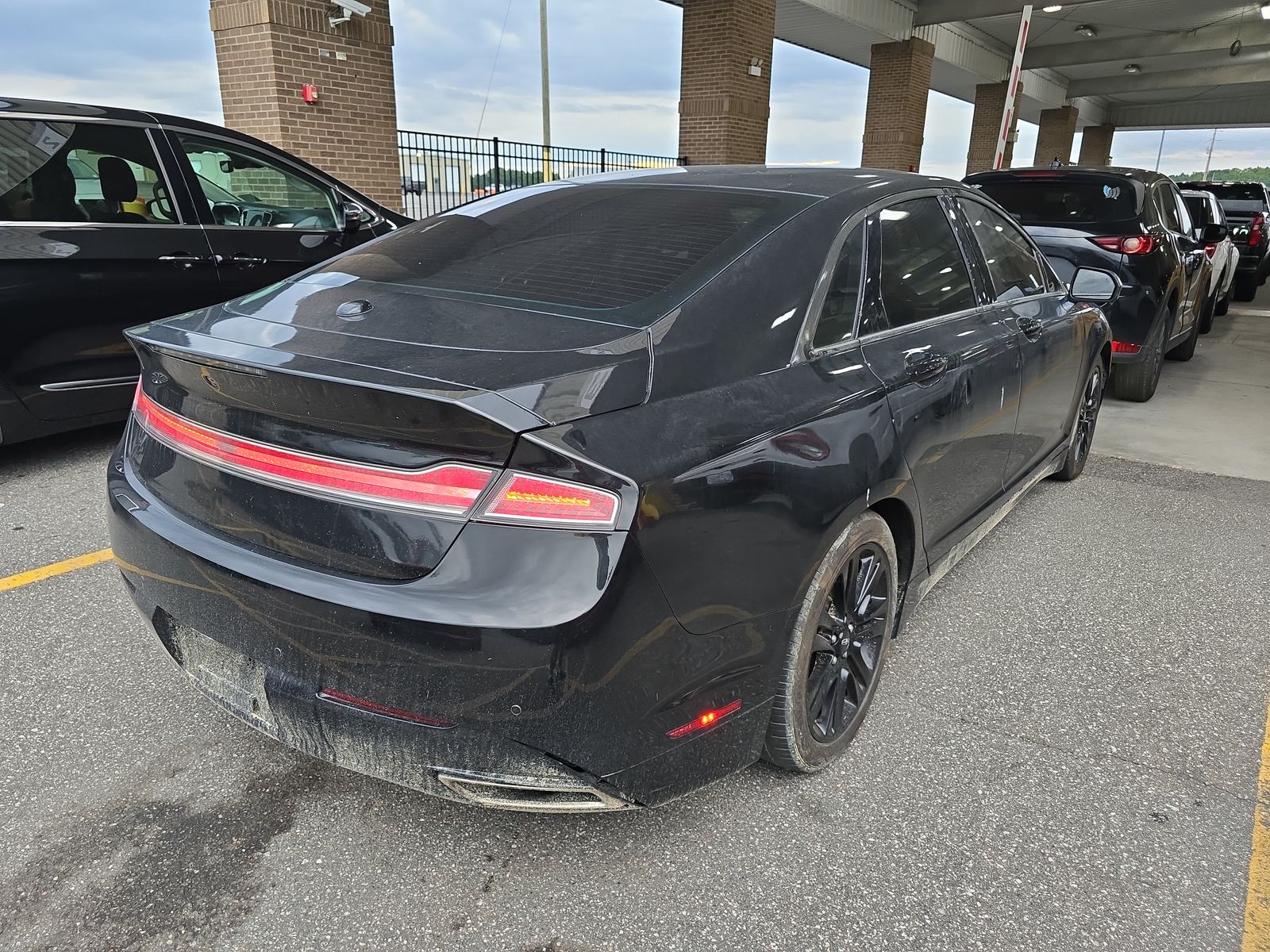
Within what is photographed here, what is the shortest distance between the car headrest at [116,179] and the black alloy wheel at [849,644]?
436 cm

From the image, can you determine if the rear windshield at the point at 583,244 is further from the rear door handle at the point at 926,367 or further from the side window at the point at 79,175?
the side window at the point at 79,175

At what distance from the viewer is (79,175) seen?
447 cm

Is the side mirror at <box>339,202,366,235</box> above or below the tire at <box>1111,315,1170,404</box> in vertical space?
above

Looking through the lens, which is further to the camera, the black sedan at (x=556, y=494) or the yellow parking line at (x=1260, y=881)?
the yellow parking line at (x=1260, y=881)

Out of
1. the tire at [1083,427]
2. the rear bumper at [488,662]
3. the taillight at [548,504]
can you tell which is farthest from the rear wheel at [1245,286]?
the taillight at [548,504]

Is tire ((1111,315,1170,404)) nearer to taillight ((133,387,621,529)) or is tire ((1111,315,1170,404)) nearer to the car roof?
the car roof

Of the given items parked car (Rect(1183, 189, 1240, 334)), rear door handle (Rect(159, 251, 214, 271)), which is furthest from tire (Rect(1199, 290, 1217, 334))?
rear door handle (Rect(159, 251, 214, 271))

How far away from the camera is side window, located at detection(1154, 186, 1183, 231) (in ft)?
22.2

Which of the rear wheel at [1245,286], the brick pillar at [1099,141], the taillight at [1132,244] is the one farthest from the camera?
the brick pillar at [1099,141]

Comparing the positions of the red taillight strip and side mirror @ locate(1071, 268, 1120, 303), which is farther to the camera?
side mirror @ locate(1071, 268, 1120, 303)

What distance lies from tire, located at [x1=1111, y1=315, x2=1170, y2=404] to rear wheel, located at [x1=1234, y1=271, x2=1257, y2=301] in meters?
9.90

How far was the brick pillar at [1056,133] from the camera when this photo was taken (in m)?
35.5

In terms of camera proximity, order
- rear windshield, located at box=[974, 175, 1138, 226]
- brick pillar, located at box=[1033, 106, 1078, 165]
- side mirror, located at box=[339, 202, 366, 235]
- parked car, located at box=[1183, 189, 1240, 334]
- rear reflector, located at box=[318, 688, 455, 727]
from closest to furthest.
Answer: rear reflector, located at box=[318, 688, 455, 727] < side mirror, located at box=[339, 202, 366, 235] < rear windshield, located at box=[974, 175, 1138, 226] < parked car, located at box=[1183, 189, 1240, 334] < brick pillar, located at box=[1033, 106, 1078, 165]

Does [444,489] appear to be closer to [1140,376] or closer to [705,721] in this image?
[705,721]
